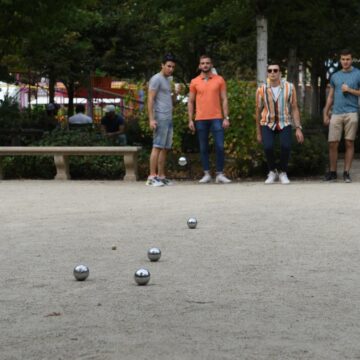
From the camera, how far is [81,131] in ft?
66.3

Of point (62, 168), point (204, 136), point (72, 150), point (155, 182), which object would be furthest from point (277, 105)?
point (62, 168)

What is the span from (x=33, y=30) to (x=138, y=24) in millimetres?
20559

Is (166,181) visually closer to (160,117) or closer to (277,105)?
(160,117)

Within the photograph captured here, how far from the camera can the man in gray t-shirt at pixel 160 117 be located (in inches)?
645

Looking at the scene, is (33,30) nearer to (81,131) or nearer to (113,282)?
(81,131)

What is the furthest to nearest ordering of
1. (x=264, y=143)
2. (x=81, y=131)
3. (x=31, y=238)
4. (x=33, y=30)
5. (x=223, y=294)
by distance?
(x=33, y=30) → (x=81, y=131) → (x=264, y=143) → (x=31, y=238) → (x=223, y=294)

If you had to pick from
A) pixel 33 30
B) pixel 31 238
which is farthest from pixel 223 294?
pixel 33 30

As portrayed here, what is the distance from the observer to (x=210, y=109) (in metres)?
16.7

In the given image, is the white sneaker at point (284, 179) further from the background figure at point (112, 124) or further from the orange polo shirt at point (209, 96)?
the background figure at point (112, 124)

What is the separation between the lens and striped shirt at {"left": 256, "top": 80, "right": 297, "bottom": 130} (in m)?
16.3

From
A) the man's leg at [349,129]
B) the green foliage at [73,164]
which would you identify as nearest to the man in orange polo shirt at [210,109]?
the man's leg at [349,129]

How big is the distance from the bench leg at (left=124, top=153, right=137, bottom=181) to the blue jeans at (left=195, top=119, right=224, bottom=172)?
55.0 inches

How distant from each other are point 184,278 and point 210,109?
29.3 ft

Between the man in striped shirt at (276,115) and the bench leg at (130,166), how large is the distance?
7.64ft
